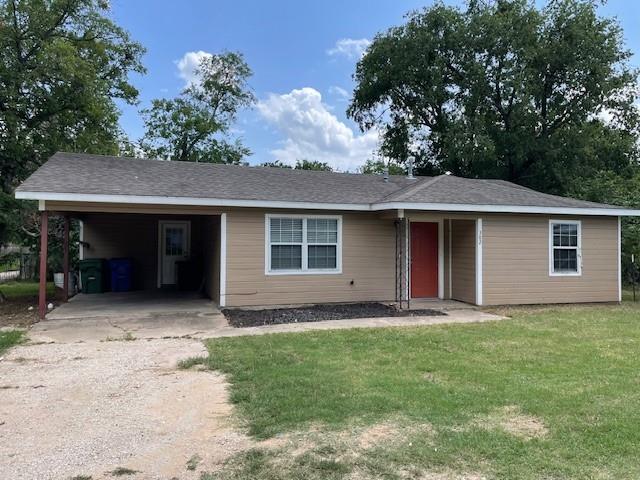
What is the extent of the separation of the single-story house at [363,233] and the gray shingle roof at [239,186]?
40mm

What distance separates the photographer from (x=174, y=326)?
8.48 meters

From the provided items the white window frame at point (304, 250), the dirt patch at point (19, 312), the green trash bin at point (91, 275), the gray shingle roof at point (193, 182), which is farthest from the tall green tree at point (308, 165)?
the dirt patch at point (19, 312)

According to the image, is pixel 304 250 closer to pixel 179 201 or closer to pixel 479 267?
pixel 179 201

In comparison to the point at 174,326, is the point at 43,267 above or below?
above

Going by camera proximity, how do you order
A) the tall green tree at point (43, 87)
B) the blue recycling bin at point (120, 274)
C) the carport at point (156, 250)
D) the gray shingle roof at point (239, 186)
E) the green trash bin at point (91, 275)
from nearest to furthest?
the gray shingle roof at point (239, 186)
the carport at point (156, 250)
the tall green tree at point (43, 87)
the green trash bin at point (91, 275)
the blue recycling bin at point (120, 274)

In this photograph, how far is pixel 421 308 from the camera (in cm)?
1079

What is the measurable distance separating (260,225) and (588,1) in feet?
71.3

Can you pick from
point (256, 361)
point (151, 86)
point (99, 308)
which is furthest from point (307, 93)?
point (256, 361)

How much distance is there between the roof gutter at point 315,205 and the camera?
8.94m

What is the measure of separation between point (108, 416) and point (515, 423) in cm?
341

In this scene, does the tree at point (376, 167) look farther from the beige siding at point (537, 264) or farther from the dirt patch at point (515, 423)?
the dirt patch at point (515, 423)

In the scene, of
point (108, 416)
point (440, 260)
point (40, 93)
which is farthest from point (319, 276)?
point (40, 93)

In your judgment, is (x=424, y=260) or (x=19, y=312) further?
(x=424, y=260)

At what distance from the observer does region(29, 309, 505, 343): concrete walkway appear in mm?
7750
